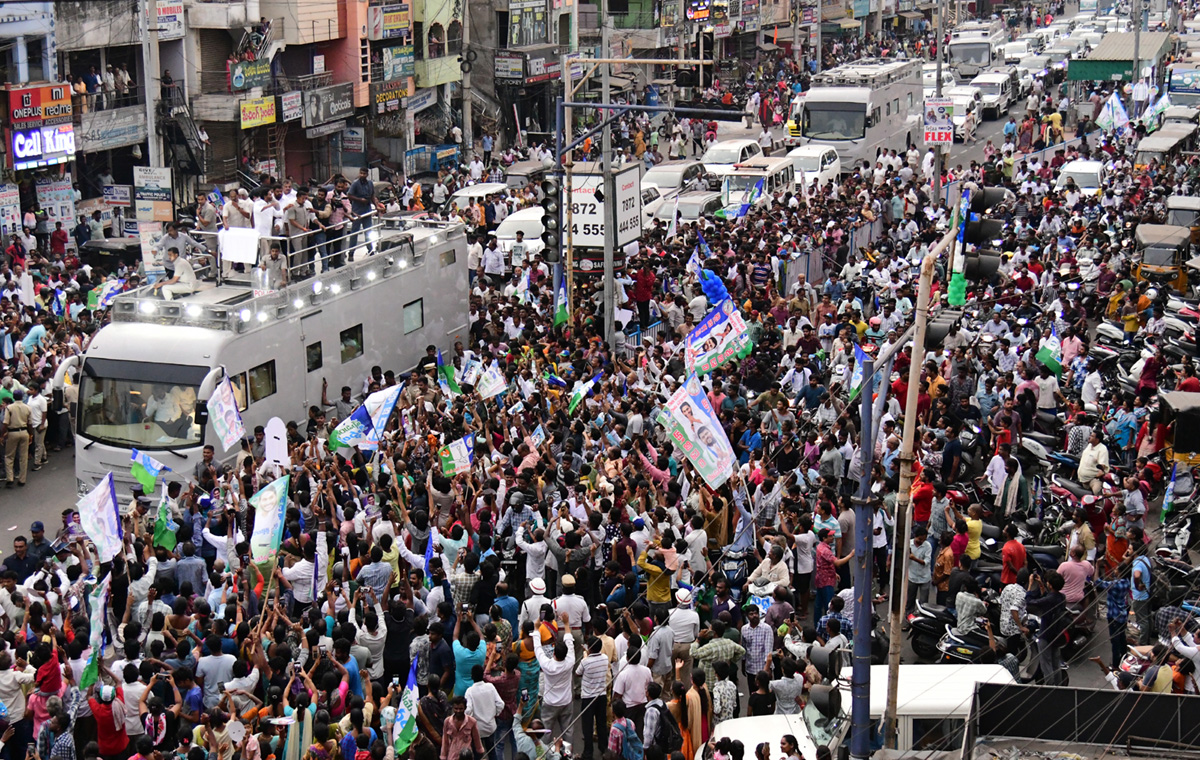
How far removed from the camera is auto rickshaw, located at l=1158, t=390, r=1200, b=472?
15.6 meters

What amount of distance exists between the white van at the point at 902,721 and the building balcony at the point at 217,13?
30.1 meters

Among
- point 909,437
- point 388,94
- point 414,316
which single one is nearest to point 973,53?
point 388,94

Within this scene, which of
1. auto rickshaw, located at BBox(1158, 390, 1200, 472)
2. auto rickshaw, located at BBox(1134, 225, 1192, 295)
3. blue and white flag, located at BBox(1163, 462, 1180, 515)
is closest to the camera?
auto rickshaw, located at BBox(1158, 390, 1200, 472)

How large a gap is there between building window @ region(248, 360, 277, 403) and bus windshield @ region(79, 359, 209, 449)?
0.91m

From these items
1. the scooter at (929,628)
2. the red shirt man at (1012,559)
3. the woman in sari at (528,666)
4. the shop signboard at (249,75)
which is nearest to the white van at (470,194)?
the shop signboard at (249,75)

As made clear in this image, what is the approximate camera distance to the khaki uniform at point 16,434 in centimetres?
2000

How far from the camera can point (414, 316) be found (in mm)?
22547

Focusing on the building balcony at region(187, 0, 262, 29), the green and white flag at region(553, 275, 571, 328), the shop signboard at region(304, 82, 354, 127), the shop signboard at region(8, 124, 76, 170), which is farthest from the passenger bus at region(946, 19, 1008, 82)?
the green and white flag at region(553, 275, 571, 328)

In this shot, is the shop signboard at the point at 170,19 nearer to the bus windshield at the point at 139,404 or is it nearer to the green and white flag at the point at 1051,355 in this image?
the bus windshield at the point at 139,404

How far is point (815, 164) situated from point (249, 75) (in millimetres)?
14132

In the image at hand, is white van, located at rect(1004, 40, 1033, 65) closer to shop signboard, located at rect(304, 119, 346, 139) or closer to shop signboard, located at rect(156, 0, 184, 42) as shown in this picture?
shop signboard, located at rect(304, 119, 346, 139)

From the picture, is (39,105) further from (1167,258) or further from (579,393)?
(1167,258)

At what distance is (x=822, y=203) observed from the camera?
107 feet

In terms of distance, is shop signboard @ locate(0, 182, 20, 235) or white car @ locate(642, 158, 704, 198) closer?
shop signboard @ locate(0, 182, 20, 235)
